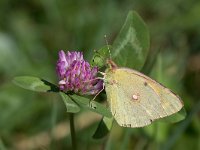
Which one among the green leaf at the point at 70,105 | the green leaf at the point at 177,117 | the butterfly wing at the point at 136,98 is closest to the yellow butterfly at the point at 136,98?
the butterfly wing at the point at 136,98

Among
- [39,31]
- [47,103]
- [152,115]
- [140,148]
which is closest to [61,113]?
[47,103]

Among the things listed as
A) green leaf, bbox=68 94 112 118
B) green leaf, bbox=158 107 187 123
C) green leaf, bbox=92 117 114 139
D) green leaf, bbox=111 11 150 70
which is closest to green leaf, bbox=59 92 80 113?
green leaf, bbox=68 94 112 118

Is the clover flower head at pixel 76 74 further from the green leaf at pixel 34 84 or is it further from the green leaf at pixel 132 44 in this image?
the green leaf at pixel 132 44

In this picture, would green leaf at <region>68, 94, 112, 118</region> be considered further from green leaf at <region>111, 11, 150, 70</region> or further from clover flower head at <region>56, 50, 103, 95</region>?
green leaf at <region>111, 11, 150, 70</region>

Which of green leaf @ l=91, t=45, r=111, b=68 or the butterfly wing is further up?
green leaf @ l=91, t=45, r=111, b=68

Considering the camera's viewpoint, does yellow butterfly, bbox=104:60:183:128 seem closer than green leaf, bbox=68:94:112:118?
No

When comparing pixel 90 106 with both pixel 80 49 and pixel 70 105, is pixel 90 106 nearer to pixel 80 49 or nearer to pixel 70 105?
pixel 70 105

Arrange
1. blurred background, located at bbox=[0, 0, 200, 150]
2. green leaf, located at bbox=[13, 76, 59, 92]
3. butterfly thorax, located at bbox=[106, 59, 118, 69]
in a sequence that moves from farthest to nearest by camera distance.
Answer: blurred background, located at bbox=[0, 0, 200, 150]
butterfly thorax, located at bbox=[106, 59, 118, 69]
green leaf, located at bbox=[13, 76, 59, 92]
